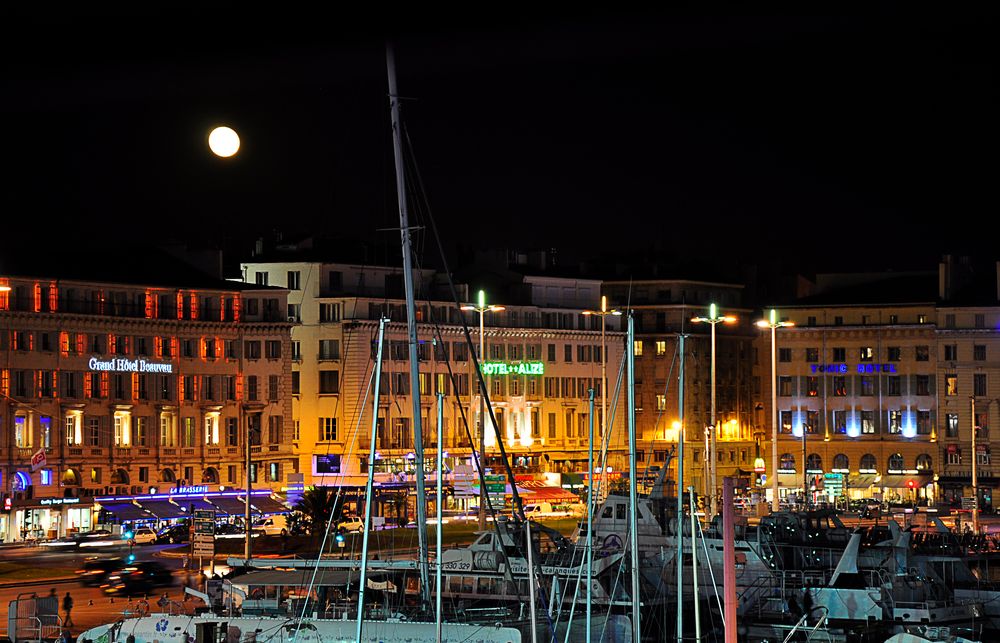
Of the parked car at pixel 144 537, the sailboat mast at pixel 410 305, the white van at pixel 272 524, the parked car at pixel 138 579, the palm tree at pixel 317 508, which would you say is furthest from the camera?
the white van at pixel 272 524

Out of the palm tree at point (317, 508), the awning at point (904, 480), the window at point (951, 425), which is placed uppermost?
the window at point (951, 425)

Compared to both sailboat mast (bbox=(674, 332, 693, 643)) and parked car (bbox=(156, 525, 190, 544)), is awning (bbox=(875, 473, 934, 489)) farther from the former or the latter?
sailboat mast (bbox=(674, 332, 693, 643))

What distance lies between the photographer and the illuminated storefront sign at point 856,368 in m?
115

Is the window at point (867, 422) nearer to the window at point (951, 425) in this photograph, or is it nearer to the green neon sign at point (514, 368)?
the window at point (951, 425)

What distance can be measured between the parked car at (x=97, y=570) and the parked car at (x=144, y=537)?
409 inches

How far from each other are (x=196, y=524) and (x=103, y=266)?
21850mm

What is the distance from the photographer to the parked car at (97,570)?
60594mm

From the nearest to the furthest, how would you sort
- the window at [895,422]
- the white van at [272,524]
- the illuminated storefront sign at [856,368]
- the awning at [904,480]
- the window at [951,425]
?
the white van at [272,524], the awning at [904,480], the window at [951,425], the window at [895,422], the illuminated storefront sign at [856,368]

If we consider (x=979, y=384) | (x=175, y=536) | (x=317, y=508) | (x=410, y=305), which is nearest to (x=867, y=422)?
(x=979, y=384)

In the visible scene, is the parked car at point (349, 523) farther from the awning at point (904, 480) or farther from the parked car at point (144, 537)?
the awning at point (904, 480)

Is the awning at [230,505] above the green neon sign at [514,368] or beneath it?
beneath

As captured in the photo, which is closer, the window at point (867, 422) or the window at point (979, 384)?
the window at point (979, 384)

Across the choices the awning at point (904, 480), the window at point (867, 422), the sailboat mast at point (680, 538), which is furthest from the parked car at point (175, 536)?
the window at point (867, 422)

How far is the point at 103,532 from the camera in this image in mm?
79375
